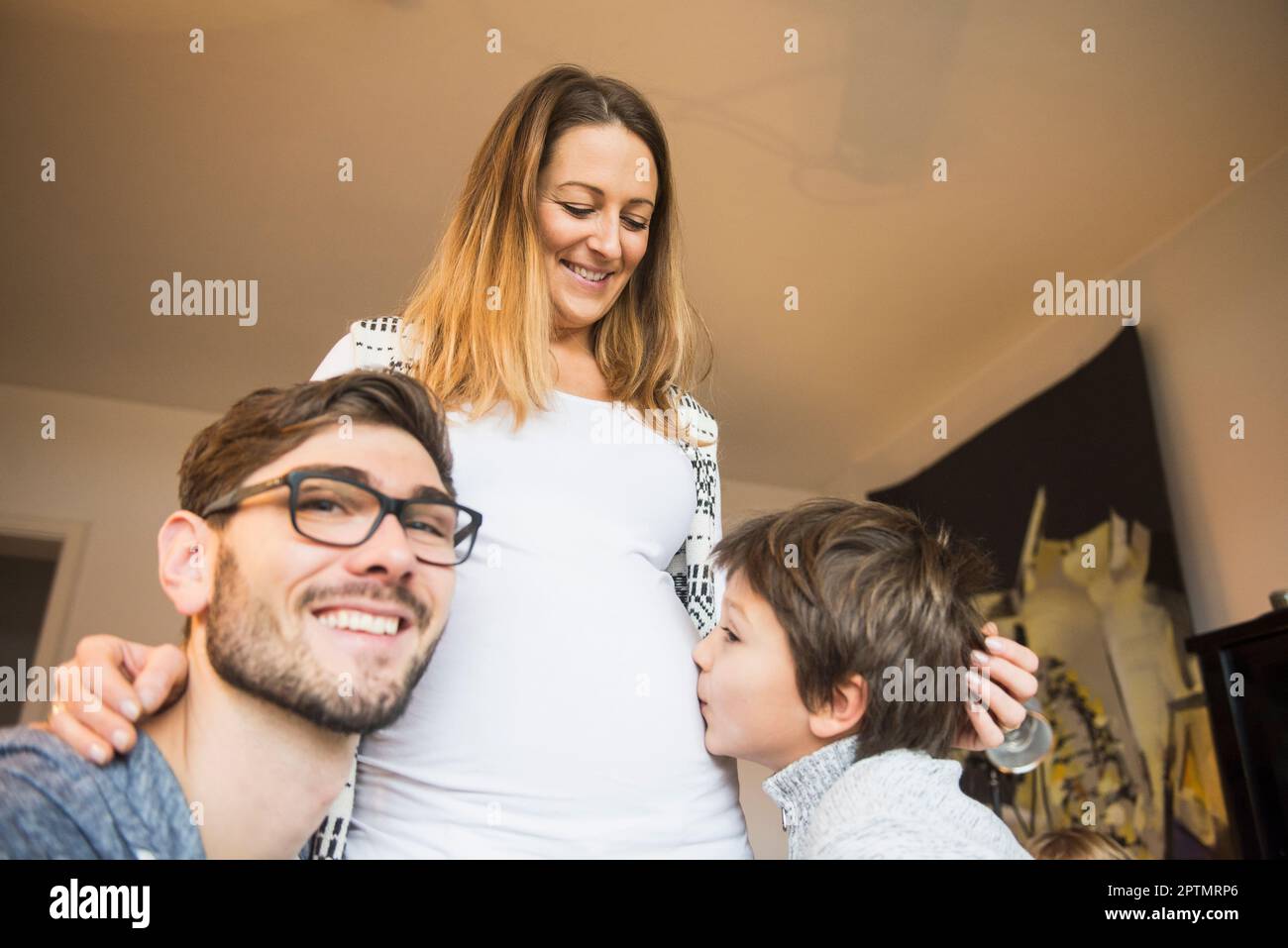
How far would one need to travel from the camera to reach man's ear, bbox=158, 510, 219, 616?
76cm

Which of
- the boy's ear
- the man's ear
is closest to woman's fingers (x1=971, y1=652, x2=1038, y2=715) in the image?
the boy's ear

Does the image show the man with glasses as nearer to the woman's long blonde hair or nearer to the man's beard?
the man's beard

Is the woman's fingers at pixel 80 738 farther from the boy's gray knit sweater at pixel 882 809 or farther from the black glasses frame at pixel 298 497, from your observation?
the boy's gray knit sweater at pixel 882 809

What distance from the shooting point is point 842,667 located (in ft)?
3.33

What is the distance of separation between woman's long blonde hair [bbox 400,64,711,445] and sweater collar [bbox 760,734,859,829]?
1.44 ft

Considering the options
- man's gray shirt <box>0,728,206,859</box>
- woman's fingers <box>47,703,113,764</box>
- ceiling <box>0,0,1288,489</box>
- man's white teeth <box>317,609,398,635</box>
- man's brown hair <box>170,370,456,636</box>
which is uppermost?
ceiling <box>0,0,1288,489</box>

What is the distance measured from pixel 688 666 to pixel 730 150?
2.16m

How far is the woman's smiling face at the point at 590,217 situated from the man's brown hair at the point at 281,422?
46 cm

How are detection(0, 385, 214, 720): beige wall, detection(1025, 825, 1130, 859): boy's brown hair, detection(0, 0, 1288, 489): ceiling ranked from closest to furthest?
detection(1025, 825, 1130, 859): boy's brown hair → detection(0, 0, 1288, 489): ceiling → detection(0, 385, 214, 720): beige wall

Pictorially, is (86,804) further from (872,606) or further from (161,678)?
(872,606)

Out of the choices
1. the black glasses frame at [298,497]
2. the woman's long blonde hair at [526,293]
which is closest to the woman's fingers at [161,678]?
the black glasses frame at [298,497]
